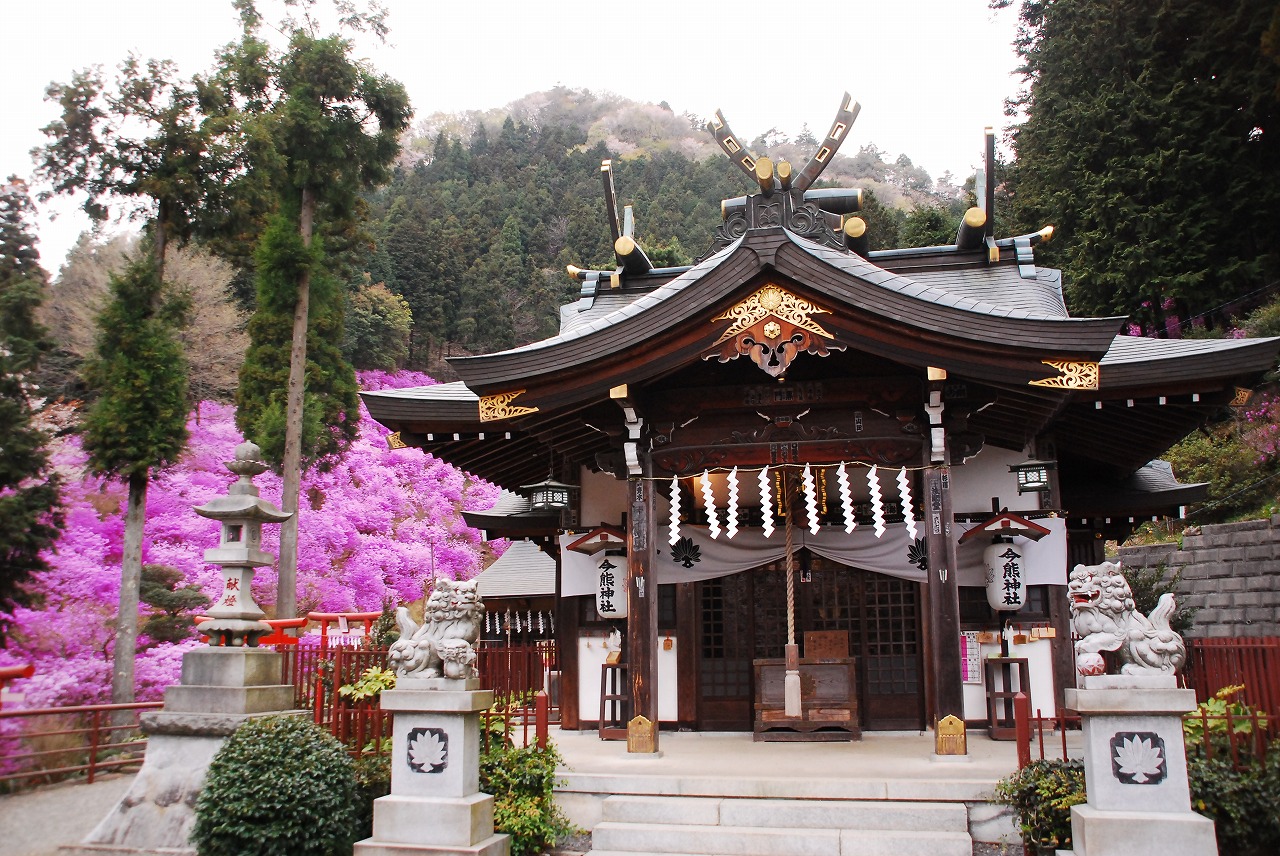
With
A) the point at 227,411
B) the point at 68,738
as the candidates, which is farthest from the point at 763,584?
the point at 227,411

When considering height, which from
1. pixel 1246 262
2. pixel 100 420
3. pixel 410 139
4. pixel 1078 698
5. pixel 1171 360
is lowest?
pixel 1078 698

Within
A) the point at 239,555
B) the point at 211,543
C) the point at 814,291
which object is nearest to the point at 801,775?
the point at 814,291

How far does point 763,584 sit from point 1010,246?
6546 mm

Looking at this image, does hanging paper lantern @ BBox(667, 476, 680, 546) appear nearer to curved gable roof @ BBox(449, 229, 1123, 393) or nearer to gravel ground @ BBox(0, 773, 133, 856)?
curved gable roof @ BBox(449, 229, 1123, 393)

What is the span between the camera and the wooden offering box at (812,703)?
1021 cm

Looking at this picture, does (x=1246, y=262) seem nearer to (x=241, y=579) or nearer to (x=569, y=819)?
(x=569, y=819)

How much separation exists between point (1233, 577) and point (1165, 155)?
10.6 m

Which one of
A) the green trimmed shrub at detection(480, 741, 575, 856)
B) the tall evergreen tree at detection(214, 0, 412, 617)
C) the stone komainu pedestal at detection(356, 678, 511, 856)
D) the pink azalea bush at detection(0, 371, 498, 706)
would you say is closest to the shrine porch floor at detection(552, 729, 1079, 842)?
the green trimmed shrub at detection(480, 741, 575, 856)

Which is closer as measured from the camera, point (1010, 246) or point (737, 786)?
point (737, 786)

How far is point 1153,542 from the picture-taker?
21.4 meters

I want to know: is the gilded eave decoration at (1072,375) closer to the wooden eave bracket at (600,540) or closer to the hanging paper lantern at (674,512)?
the hanging paper lantern at (674,512)

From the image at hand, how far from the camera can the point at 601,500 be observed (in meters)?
11.9

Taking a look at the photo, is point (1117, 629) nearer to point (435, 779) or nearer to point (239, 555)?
point (435, 779)

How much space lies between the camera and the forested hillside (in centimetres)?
4259
